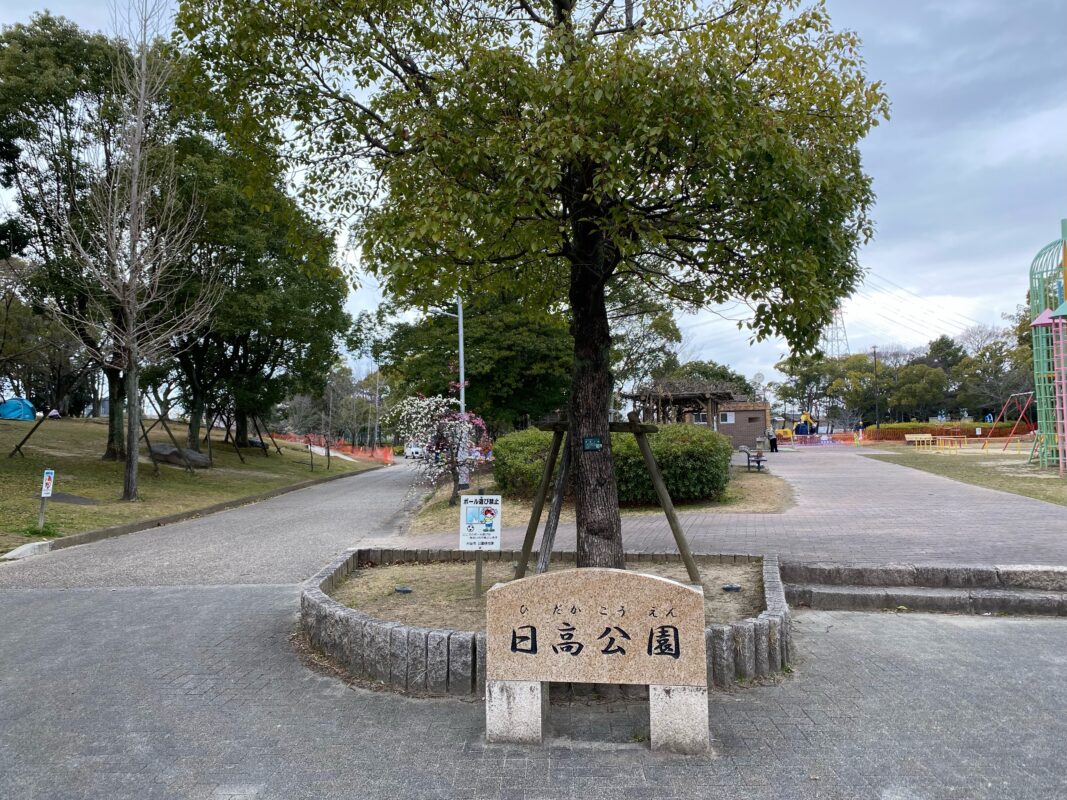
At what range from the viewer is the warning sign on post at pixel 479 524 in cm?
575

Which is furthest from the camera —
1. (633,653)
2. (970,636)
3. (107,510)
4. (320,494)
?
(320,494)

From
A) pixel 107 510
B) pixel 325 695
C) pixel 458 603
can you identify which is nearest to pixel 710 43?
pixel 458 603

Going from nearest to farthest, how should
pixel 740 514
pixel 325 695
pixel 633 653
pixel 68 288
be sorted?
1. pixel 633 653
2. pixel 325 695
3. pixel 740 514
4. pixel 68 288

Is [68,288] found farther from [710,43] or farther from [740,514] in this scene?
[710,43]

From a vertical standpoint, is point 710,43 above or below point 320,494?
above

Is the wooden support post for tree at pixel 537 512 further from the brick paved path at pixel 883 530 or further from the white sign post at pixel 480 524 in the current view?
the brick paved path at pixel 883 530

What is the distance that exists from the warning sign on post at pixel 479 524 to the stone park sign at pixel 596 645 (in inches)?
81.9

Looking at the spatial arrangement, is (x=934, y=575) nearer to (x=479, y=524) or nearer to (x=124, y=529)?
(x=479, y=524)

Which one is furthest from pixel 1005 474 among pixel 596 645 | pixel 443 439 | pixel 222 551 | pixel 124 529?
pixel 124 529

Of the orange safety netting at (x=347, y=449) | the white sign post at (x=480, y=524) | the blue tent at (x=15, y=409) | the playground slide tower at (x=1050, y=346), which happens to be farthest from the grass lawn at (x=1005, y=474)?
the blue tent at (x=15, y=409)

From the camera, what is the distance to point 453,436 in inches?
590

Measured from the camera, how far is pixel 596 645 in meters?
3.59

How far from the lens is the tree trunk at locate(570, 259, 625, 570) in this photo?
212 inches

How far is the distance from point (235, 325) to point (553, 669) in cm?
2248
